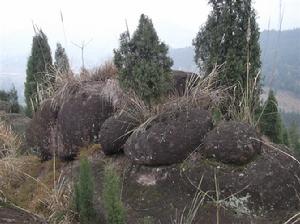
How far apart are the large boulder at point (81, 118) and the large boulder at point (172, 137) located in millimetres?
1695

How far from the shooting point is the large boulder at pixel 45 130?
844 cm

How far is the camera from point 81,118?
784 centimetres

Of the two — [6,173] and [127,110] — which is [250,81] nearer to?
[127,110]

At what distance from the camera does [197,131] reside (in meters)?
6.00

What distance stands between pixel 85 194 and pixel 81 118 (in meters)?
3.09

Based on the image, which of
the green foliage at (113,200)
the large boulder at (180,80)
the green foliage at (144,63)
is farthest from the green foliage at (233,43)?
the green foliage at (113,200)


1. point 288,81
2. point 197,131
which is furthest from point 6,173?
point 288,81

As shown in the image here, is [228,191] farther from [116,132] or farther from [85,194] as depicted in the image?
[116,132]

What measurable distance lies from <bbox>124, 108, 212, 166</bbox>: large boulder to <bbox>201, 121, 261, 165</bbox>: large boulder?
25 cm

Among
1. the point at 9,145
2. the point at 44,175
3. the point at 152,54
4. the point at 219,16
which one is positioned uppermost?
the point at 219,16

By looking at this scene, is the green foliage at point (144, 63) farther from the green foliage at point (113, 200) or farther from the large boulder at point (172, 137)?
the green foliage at point (113, 200)

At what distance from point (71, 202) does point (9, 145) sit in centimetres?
298

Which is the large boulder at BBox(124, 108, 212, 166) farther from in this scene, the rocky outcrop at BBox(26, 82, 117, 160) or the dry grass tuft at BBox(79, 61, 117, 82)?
the dry grass tuft at BBox(79, 61, 117, 82)

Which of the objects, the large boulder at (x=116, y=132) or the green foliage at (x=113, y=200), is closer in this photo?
the green foliage at (x=113, y=200)
